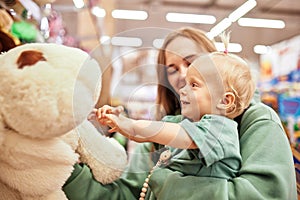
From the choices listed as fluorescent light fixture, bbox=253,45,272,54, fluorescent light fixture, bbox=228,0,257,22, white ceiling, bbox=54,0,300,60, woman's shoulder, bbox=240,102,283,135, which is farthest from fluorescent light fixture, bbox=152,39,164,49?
fluorescent light fixture, bbox=253,45,272,54

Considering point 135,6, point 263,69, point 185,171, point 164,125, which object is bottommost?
point 263,69

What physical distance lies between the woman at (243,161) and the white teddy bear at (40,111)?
13cm

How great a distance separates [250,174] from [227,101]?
0.12 m

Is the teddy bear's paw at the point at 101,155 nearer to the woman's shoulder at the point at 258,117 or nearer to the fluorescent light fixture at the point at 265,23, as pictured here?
the woman's shoulder at the point at 258,117

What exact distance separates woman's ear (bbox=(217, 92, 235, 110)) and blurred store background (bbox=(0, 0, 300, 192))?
0.11 meters

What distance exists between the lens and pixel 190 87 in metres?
0.58

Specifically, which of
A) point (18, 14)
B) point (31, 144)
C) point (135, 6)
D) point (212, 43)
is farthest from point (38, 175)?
point (135, 6)

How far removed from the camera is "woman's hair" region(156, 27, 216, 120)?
0.59 m

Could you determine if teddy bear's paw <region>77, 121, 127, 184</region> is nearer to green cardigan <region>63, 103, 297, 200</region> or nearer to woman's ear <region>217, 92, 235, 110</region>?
green cardigan <region>63, 103, 297, 200</region>

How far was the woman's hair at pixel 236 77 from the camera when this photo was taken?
61 centimetres

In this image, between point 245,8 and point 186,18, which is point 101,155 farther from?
point 186,18

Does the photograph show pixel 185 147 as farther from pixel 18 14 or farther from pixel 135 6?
pixel 135 6

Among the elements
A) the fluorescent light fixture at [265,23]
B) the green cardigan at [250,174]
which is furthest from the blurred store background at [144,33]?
the green cardigan at [250,174]

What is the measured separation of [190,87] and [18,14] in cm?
55
